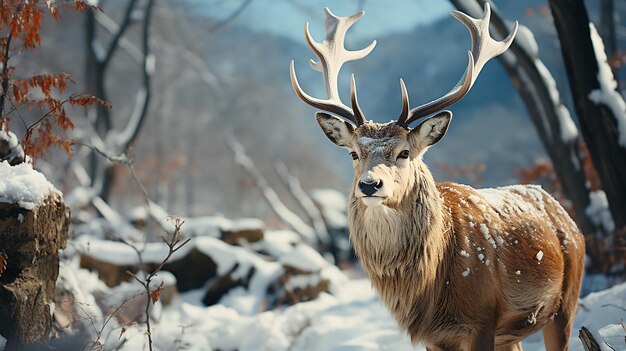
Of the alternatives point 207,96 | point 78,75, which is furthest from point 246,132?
point 78,75

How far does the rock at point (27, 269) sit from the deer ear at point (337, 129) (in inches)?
71.3

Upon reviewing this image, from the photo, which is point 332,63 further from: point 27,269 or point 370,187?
point 27,269

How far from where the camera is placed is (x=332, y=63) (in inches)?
195

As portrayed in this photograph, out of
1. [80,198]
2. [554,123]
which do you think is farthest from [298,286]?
[80,198]

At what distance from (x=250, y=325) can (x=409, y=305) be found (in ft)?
9.40

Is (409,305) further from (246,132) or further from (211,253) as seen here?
(246,132)

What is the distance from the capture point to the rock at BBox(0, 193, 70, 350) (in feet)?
12.3

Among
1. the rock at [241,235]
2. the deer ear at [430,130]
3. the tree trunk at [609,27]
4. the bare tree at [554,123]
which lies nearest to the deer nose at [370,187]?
the deer ear at [430,130]

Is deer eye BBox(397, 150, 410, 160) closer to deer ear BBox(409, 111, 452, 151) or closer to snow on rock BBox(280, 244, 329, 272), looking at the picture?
deer ear BBox(409, 111, 452, 151)

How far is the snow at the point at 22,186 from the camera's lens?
3809mm

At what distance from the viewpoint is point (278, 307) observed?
27.3ft

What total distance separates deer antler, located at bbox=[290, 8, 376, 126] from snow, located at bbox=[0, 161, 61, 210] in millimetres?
1763

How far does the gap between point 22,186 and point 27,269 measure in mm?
507

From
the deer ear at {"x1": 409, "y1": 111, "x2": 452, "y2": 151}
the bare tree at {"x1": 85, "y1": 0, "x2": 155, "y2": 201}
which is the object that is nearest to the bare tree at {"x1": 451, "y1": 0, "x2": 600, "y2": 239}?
the deer ear at {"x1": 409, "y1": 111, "x2": 452, "y2": 151}
